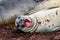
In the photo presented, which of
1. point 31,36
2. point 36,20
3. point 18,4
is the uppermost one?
point 18,4

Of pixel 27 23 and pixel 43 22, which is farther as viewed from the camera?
pixel 43 22

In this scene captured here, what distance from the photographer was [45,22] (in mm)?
2268

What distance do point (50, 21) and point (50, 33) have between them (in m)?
0.14

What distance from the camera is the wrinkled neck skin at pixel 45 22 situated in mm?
2248

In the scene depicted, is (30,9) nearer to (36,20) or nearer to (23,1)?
(23,1)

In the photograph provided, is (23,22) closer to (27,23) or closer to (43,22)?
(27,23)

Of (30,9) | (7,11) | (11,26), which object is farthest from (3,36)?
(30,9)

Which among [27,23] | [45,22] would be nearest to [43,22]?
[45,22]

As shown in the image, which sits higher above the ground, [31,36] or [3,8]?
[3,8]

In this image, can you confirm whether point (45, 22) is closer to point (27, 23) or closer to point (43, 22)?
point (43, 22)

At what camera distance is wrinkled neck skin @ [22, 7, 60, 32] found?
7.38 ft

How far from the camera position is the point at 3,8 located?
259 centimetres

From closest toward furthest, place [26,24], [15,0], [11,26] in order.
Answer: [26,24] → [11,26] → [15,0]

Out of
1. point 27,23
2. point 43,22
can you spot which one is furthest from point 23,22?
point 43,22
